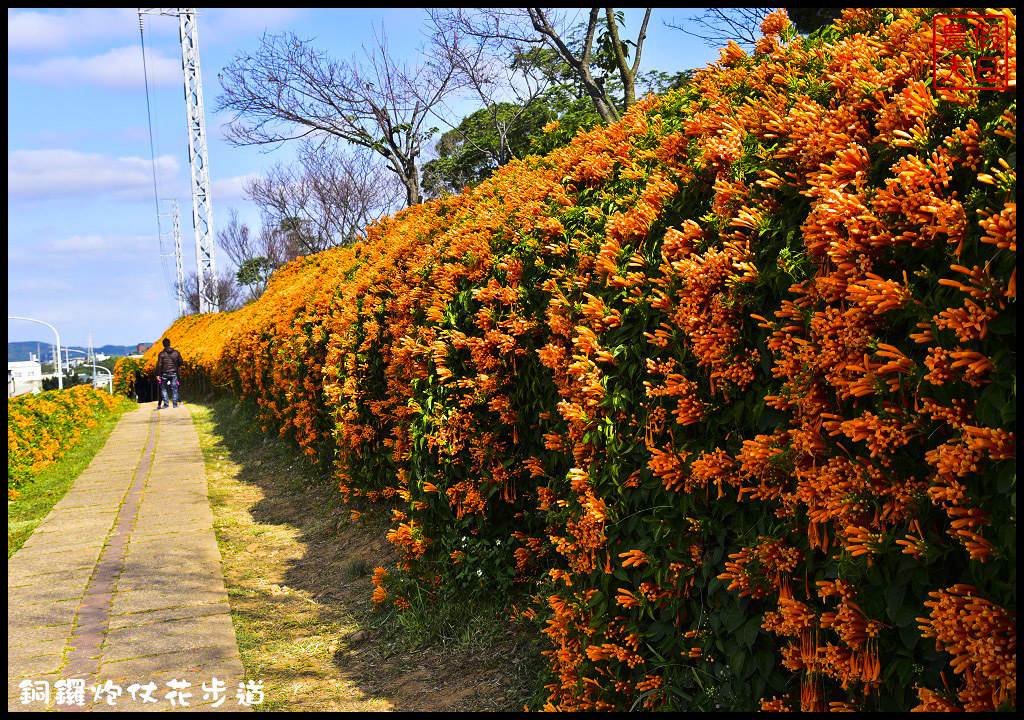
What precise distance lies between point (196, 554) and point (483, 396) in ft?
11.5

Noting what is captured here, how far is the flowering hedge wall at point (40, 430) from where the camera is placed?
9.66 m

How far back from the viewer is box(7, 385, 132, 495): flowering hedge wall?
9664 mm

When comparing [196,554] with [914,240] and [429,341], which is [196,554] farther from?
[914,240]

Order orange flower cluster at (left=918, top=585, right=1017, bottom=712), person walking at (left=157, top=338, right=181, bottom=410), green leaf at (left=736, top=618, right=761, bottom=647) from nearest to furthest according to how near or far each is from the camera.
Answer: orange flower cluster at (left=918, top=585, right=1017, bottom=712) → green leaf at (left=736, top=618, right=761, bottom=647) → person walking at (left=157, top=338, right=181, bottom=410)

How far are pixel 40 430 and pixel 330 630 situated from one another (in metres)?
8.55

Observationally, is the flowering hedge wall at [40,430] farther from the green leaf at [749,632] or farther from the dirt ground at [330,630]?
the green leaf at [749,632]

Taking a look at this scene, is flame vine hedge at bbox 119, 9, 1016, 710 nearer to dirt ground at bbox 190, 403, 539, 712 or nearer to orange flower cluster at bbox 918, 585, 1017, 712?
orange flower cluster at bbox 918, 585, 1017, 712

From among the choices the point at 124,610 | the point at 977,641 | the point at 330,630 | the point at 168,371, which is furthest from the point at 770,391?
the point at 168,371

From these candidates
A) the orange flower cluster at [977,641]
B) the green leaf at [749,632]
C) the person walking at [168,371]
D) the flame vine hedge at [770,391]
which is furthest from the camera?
the person walking at [168,371]

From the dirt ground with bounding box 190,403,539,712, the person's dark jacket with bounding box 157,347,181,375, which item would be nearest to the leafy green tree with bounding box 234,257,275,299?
the person's dark jacket with bounding box 157,347,181,375

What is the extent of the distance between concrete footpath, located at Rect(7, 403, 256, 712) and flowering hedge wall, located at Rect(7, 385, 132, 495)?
4.03 ft

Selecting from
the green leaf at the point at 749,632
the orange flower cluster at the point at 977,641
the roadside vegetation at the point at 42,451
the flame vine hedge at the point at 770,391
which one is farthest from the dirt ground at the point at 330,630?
the orange flower cluster at the point at 977,641

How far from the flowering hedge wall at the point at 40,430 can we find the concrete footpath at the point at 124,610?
1229 millimetres

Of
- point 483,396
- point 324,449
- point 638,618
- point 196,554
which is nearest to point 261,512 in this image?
point 324,449
